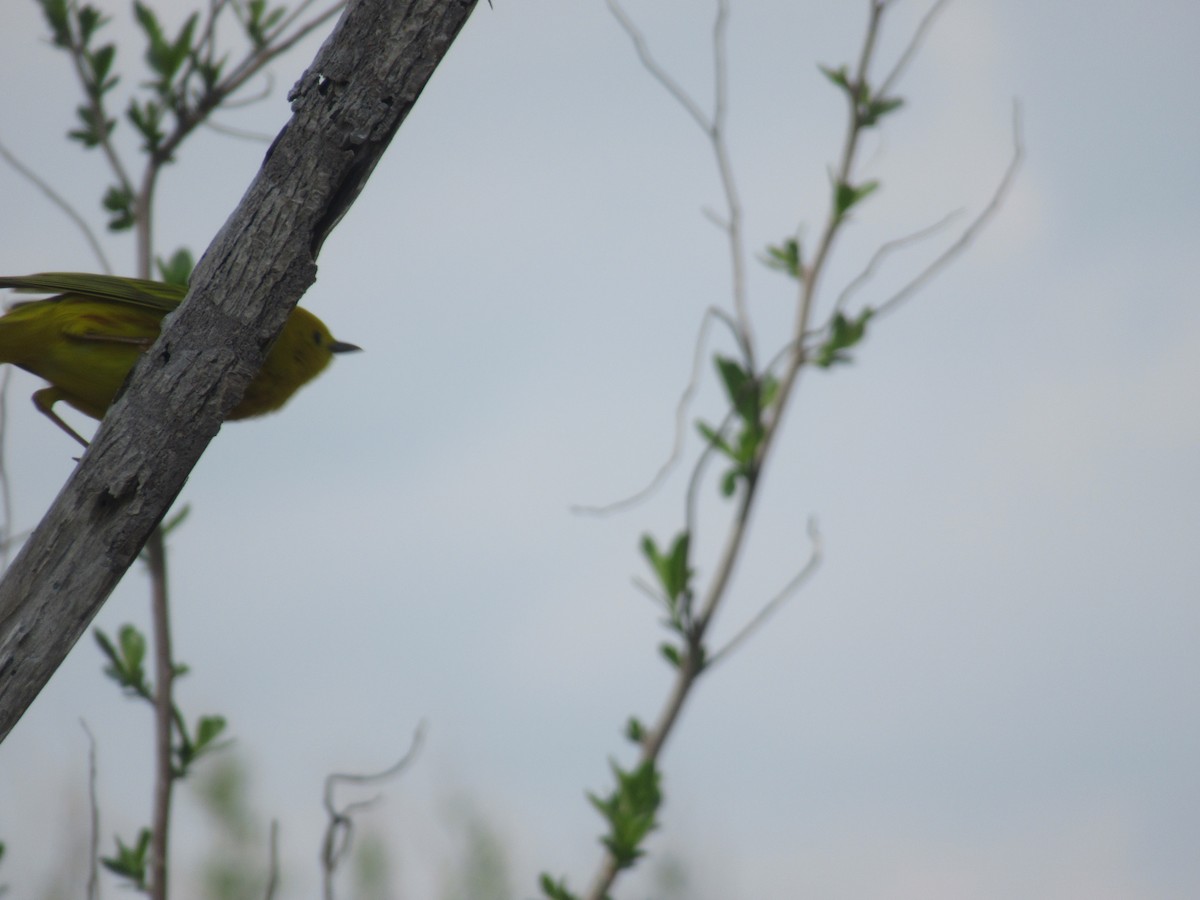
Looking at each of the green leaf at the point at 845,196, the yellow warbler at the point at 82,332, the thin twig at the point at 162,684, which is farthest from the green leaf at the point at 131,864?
the green leaf at the point at 845,196

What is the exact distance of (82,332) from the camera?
3.35m

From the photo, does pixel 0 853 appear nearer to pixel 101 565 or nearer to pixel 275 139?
pixel 101 565


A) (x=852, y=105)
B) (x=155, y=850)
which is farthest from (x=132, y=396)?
(x=852, y=105)

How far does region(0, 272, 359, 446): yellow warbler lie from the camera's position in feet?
11.0

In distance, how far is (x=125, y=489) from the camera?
7.30ft

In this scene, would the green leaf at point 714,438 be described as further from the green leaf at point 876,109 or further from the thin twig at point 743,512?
the green leaf at point 876,109

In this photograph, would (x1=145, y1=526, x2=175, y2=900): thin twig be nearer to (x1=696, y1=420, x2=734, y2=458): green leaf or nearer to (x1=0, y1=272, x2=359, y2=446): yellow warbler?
(x1=0, y1=272, x2=359, y2=446): yellow warbler

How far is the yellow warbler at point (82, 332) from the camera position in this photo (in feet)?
11.0

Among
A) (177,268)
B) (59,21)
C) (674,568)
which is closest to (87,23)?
(59,21)

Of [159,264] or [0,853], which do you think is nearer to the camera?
[0,853]

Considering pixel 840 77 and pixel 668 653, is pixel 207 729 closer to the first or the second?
pixel 668 653

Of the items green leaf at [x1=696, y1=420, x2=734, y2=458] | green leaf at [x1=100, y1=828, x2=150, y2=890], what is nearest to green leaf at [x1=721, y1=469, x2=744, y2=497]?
green leaf at [x1=696, y1=420, x2=734, y2=458]

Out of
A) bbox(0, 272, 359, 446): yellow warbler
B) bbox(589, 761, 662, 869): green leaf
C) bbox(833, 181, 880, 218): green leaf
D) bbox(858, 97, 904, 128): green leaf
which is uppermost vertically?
bbox(858, 97, 904, 128): green leaf

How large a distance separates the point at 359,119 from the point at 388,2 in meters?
0.23
